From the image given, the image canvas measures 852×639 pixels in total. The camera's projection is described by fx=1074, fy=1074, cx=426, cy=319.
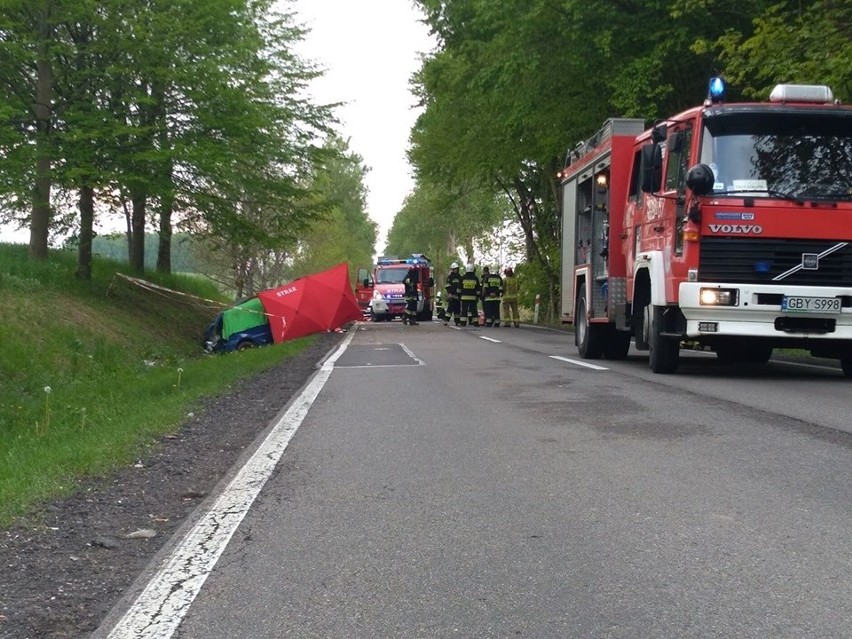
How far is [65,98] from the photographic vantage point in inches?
912

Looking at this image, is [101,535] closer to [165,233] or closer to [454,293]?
[165,233]

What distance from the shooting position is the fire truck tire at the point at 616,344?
17.1m

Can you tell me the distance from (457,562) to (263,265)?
53.5 m

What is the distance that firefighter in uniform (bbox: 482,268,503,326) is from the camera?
32469mm

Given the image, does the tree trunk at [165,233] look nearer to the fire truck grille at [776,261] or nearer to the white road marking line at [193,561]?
the fire truck grille at [776,261]

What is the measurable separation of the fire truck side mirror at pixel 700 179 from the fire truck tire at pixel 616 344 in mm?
5091

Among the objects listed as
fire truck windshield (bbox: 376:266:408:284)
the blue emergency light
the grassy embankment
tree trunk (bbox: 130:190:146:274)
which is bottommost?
the grassy embankment

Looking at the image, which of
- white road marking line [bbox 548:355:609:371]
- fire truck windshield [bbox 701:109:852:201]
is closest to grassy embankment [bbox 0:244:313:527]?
white road marking line [bbox 548:355:609:371]

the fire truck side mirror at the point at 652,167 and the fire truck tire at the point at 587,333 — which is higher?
the fire truck side mirror at the point at 652,167

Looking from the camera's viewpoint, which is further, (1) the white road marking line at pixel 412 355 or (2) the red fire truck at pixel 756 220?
(1) the white road marking line at pixel 412 355

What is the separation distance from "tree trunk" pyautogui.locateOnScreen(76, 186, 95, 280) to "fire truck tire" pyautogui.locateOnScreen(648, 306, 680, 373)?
15.5m

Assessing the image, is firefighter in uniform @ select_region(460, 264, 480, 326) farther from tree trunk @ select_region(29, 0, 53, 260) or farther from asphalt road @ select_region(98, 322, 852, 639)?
asphalt road @ select_region(98, 322, 852, 639)

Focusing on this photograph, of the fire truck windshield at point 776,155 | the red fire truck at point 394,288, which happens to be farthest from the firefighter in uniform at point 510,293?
the fire truck windshield at point 776,155

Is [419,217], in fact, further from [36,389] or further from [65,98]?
[36,389]
